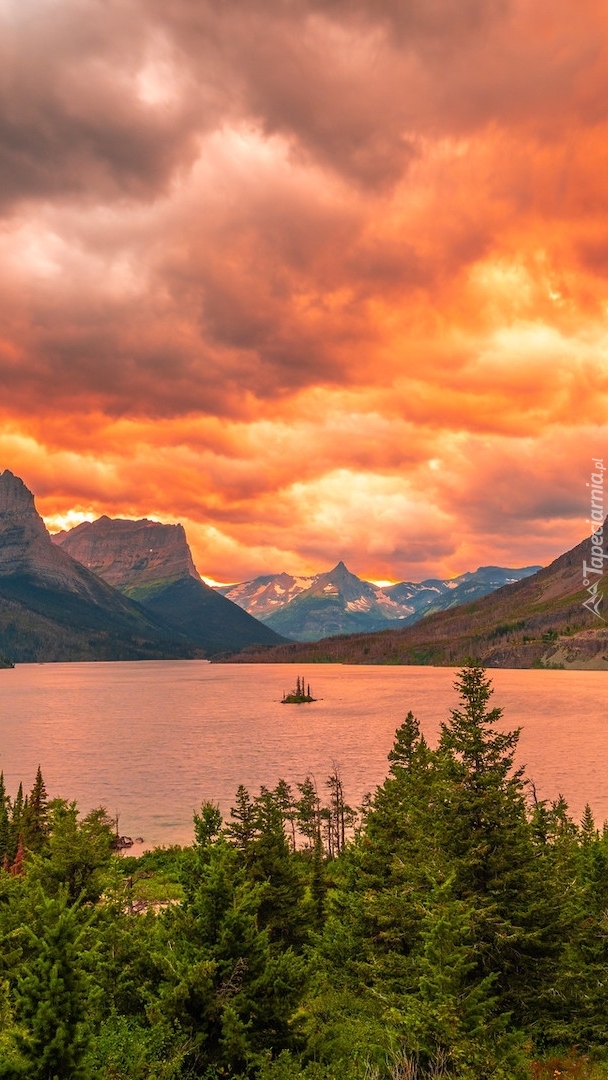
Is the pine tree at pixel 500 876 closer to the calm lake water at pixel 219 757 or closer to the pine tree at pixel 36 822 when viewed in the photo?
the pine tree at pixel 36 822

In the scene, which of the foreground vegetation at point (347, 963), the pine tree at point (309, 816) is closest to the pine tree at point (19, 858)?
the foreground vegetation at point (347, 963)

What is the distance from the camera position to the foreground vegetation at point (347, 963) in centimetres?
1673

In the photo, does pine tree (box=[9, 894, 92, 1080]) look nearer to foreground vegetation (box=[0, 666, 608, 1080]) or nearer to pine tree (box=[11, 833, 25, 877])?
foreground vegetation (box=[0, 666, 608, 1080])

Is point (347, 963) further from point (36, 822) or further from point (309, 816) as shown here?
point (309, 816)

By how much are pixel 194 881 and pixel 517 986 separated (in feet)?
41.0

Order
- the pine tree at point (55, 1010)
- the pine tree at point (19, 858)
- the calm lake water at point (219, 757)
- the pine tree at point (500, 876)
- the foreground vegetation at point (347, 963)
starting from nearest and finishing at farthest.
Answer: the pine tree at point (55, 1010) → the foreground vegetation at point (347, 963) → the pine tree at point (500, 876) → the pine tree at point (19, 858) → the calm lake water at point (219, 757)

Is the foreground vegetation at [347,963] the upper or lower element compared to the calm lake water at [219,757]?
upper

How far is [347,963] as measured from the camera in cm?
3077

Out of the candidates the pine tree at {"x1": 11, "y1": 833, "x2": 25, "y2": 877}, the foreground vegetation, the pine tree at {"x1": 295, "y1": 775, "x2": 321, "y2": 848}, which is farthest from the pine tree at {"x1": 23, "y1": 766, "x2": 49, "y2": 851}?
the foreground vegetation

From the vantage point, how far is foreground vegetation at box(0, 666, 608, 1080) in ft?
54.9

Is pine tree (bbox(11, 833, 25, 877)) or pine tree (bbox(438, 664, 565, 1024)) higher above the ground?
pine tree (bbox(438, 664, 565, 1024))

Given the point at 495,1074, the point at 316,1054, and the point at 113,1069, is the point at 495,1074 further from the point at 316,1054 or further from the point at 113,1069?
the point at 113,1069

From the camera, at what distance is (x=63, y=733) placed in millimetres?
173625

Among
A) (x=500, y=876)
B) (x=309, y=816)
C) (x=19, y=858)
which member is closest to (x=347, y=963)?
(x=500, y=876)
